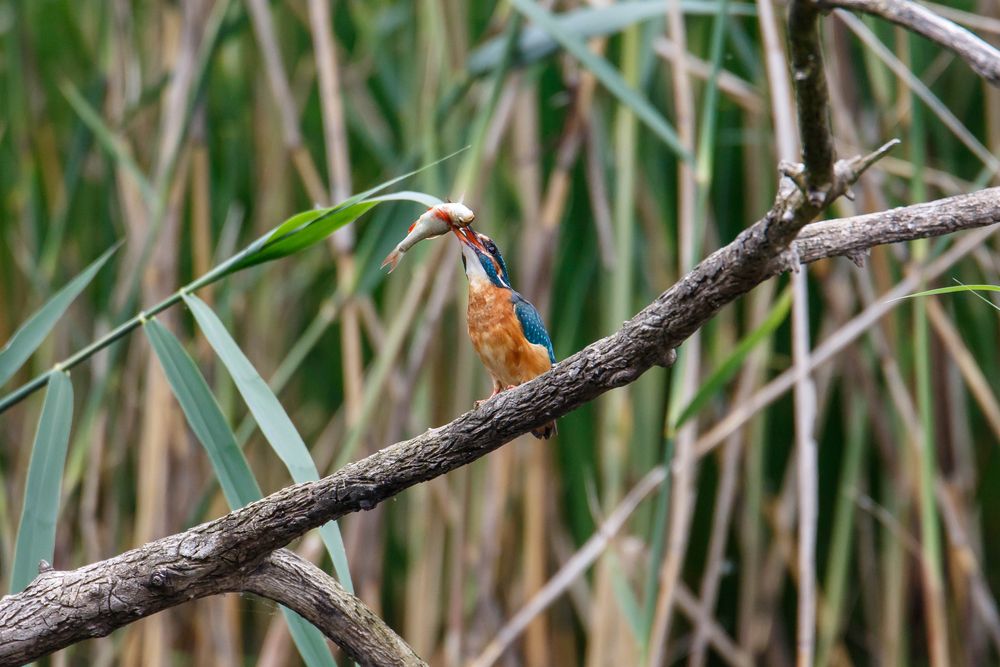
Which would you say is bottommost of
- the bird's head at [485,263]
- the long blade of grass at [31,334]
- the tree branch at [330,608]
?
the tree branch at [330,608]

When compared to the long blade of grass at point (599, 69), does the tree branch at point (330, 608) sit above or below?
below

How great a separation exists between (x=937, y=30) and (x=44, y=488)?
2.51ft

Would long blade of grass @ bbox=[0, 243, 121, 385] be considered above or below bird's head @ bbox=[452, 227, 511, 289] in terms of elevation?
below

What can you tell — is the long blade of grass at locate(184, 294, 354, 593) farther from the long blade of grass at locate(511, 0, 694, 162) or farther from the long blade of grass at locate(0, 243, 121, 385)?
the long blade of grass at locate(511, 0, 694, 162)

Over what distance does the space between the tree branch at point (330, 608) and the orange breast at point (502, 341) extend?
1.49 ft

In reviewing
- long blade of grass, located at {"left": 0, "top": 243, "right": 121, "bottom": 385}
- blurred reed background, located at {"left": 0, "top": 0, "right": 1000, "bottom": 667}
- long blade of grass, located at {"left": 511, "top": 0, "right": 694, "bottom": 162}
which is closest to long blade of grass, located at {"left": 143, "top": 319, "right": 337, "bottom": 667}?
long blade of grass, located at {"left": 0, "top": 243, "right": 121, "bottom": 385}

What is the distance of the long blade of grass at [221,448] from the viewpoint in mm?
→ 848

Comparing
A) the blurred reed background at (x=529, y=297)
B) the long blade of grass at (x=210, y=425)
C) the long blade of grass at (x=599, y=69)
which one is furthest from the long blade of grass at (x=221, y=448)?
the long blade of grass at (x=599, y=69)

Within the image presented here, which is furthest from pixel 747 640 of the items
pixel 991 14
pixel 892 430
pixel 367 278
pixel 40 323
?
pixel 40 323

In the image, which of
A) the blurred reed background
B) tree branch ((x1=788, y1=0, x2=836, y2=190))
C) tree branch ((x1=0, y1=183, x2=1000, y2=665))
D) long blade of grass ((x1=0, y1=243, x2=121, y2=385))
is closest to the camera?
tree branch ((x1=788, y1=0, x2=836, y2=190))

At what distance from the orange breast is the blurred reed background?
259mm

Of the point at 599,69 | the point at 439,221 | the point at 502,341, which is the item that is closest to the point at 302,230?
the point at 439,221

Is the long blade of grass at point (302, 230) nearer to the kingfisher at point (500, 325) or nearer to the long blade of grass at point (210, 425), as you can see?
the long blade of grass at point (210, 425)

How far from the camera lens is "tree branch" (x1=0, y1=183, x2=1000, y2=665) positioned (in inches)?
23.1
